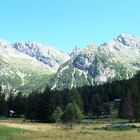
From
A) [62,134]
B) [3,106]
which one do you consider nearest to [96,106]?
[3,106]

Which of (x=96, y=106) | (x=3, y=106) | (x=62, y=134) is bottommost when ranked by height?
(x=62, y=134)

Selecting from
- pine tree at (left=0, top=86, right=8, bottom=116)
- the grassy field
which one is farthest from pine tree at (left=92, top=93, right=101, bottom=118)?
the grassy field

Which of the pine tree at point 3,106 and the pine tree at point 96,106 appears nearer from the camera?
the pine tree at point 3,106

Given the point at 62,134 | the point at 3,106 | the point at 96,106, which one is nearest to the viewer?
the point at 62,134

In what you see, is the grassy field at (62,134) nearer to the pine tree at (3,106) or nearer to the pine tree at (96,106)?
the pine tree at (3,106)

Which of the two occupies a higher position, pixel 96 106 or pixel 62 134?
pixel 96 106

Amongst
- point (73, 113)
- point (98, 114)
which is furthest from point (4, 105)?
point (73, 113)

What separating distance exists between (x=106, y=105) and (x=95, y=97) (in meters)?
8.44

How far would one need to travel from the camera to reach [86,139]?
5022cm

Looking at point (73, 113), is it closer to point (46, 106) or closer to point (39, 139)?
point (46, 106)

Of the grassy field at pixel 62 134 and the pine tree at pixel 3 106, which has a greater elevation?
the pine tree at pixel 3 106

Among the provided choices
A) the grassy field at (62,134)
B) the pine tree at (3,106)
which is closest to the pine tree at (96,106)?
the pine tree at (3,106)

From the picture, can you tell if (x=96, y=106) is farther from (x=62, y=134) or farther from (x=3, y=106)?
(x=62, y=134)

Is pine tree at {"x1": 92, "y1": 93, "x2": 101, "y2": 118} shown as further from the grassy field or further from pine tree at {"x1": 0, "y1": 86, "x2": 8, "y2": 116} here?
the grassy field
